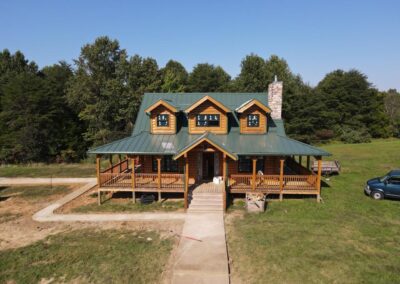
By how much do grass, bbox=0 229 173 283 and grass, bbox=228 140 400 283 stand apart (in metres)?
3.25

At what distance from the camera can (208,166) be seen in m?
19.9

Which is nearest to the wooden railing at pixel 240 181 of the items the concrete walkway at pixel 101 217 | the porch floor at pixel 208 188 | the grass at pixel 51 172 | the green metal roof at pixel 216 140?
the porch floor at pixel 208 188

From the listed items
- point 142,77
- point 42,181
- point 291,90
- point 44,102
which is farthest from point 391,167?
point 44,102

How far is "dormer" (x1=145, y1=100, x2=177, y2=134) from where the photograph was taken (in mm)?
19986

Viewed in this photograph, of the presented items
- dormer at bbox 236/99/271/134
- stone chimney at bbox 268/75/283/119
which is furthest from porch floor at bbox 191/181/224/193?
stone chimney at bbox 268/75/283/119

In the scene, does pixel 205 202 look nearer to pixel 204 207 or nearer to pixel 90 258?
pixel 204 207

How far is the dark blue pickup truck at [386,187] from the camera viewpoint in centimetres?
1689

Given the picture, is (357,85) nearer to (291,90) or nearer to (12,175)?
(291,90)

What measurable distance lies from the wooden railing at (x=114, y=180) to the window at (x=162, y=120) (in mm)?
4477

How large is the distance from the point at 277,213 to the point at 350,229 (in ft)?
12.0

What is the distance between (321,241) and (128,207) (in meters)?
10.8

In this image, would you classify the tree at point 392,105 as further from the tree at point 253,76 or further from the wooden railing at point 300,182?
the wooden railing at point 300,182

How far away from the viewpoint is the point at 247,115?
65.6 ft

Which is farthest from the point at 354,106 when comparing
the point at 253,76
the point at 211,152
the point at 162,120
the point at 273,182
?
the point at 162,120
